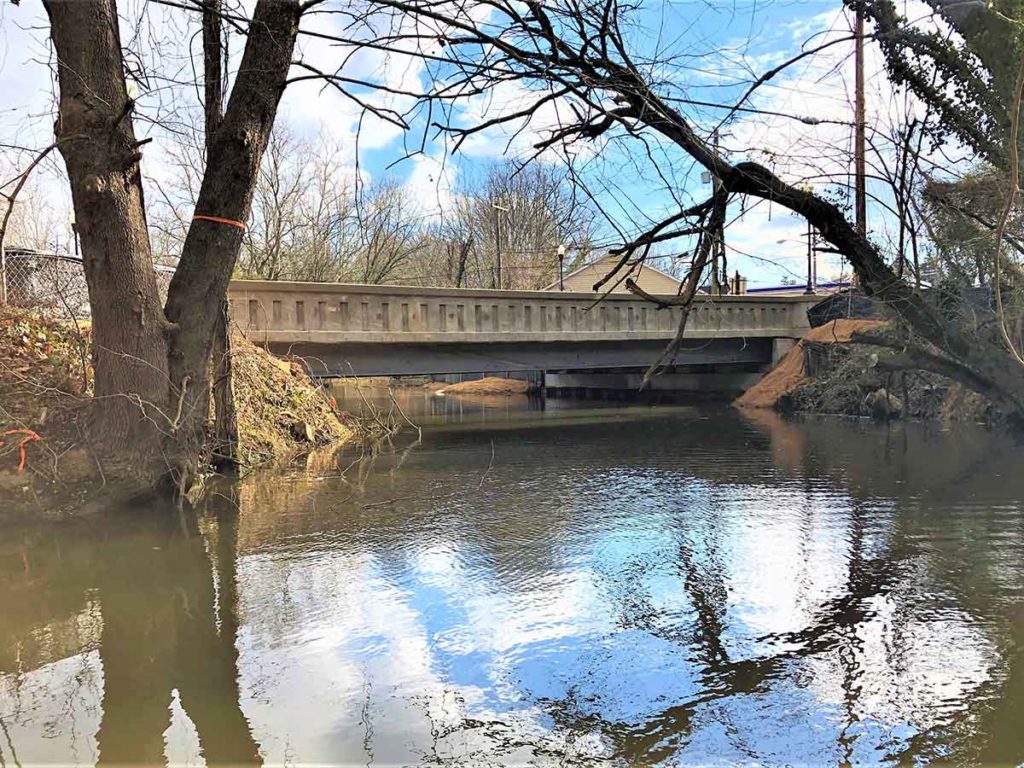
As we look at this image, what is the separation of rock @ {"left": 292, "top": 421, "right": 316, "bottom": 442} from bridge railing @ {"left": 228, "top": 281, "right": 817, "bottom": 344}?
2.37m

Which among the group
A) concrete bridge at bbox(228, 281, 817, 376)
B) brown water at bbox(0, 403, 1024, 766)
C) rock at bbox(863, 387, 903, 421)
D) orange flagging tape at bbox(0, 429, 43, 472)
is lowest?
brown water at bbox(0, 403, 1024, 766)

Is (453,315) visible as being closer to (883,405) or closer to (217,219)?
(217,219)

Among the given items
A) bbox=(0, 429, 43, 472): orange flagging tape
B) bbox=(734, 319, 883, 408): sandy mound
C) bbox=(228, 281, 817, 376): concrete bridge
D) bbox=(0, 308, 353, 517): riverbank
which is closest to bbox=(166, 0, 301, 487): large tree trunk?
bbox=(0, 308, 353, 517): riverbank

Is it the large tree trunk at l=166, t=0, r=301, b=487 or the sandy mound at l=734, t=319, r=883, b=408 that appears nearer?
the large tree trunk at l=166, t=0, r=301, b=487

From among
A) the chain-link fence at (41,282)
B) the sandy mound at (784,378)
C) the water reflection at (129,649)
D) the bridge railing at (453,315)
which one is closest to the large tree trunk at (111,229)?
the water reflection at (129,649)

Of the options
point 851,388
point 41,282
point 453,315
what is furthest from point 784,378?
point 41,282

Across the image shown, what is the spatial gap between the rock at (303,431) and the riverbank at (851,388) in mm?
10899

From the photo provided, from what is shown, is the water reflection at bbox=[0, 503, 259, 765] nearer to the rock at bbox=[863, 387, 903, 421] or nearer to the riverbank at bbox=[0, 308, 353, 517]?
the riverbank at bbox=[0, 308, 353, 517]

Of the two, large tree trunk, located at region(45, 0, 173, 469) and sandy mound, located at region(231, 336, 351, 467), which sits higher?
large tree trunk, located at region(45, 0, 173, 469)

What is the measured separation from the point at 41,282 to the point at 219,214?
541 cm

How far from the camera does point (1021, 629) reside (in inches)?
168

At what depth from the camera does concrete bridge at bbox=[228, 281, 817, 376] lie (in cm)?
1541

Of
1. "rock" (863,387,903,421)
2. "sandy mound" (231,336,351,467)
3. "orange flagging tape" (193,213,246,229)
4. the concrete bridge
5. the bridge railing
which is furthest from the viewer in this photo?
"rock" (863,387,903,421)

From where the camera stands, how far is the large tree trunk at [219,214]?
734 centimetres
